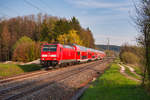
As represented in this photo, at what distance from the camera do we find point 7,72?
645 inches

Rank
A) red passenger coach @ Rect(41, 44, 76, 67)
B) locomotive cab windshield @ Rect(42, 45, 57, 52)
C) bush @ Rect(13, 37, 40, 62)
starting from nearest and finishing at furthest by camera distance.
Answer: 1. red passenger coach @ Rect(41, 44, 76, 67)
2. locomotive cab windshield @ Rect(42, 45, 57, 52)
3. bush @ Rect(13, 37, 40, 62)

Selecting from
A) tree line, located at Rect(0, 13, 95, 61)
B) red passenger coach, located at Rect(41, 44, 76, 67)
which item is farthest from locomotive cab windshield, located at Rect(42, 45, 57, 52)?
tree line, located at Rect(0, 13, 95, 61)

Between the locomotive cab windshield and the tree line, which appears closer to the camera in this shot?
the locomotive cab windshield

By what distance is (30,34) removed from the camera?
74875 millimetres

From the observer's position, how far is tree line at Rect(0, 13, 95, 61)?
40.6 m

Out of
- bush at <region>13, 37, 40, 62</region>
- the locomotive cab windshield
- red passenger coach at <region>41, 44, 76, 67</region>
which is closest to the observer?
red passenger coach at <region>41, 44, 76, 67</region>

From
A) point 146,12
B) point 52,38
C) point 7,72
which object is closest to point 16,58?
point 52,38

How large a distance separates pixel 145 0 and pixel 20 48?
118ft

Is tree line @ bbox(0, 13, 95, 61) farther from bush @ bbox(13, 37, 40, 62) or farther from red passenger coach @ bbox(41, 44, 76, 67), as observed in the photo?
red passenger coach @ bbox(41, 44, 76, 67)

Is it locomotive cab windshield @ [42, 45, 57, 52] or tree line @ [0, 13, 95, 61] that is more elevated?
tree line @ [0, 13, 95, 61]

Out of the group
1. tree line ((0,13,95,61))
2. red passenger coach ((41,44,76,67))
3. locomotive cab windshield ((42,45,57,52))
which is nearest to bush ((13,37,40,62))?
tree line ((0,13,95,61))

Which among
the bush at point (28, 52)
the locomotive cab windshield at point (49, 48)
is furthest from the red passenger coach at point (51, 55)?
the bush at point (28, 52)

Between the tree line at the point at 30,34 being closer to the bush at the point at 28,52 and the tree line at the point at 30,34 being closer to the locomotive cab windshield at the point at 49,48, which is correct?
the bush at the point at 28,52

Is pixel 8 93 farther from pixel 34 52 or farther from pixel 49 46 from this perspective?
pixel 34 52
